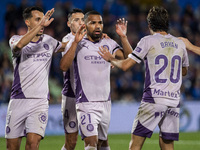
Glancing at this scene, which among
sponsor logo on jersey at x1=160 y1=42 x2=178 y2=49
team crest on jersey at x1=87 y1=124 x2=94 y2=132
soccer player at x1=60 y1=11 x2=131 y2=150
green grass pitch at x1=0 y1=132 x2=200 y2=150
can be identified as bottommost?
green grass pitch at x1=0 y1=132 x2=200 y2=150

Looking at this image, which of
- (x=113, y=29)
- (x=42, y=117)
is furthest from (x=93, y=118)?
(x=113, y=29)

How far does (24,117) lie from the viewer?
21.7 ft

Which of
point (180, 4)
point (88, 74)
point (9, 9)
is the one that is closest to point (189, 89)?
point (180, 4)

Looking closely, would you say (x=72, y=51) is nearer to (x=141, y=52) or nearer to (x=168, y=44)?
(x=141, y=52)

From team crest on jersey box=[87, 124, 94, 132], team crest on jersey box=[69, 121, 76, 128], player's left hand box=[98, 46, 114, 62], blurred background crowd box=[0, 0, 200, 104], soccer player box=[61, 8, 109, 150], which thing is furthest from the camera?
blurred background crowd box=[0, 0, 200, 104]

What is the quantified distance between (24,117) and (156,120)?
184 cm

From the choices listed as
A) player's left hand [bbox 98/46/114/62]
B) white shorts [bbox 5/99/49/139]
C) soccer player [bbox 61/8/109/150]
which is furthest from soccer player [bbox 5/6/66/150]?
soccer player [bbox 61/8/109/150]

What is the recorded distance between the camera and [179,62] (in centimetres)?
623

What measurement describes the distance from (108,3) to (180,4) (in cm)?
318

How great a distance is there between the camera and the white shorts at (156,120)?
6.17 meters

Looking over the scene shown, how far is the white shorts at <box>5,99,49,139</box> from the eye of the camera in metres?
6.59

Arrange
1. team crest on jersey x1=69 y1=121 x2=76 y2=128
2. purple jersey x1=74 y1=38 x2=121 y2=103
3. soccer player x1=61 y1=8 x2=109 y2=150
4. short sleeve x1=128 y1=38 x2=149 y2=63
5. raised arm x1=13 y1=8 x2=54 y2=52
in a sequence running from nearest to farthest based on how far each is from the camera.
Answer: short sleeve x1=128 y1=38 x2=149 y2=63, raised arm x1=13 y1=8 x2=54 y2=52, purple jersey x1=74 y1=38 x2=121 y2=103, soccer player x1=61 y1=8 x2=109 y2=150, team crest on jersey x1=69 y1=121 x2=76 y2=128

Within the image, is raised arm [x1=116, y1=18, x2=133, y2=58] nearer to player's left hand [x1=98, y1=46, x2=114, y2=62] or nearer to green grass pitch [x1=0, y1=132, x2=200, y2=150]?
player's left hand [x1=98, y1=46, x2=114, y2=62]

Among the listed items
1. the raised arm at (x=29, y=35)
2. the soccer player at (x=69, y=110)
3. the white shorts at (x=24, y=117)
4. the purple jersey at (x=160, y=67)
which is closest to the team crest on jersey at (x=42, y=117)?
the white shorts at (x=24, y=117)
